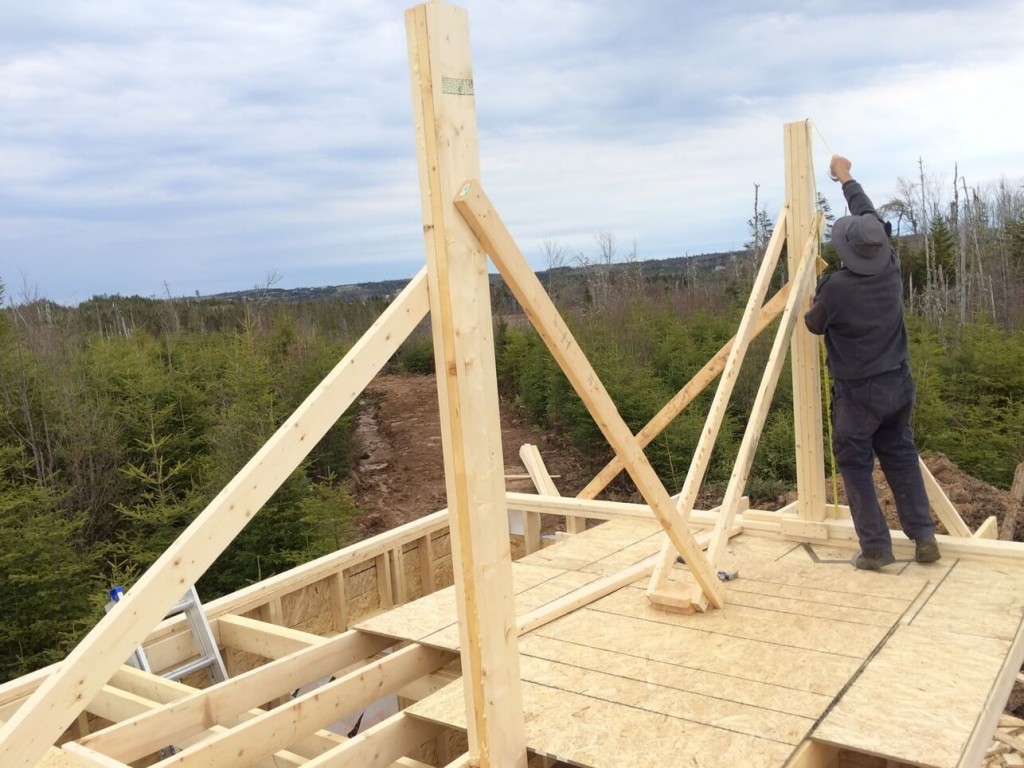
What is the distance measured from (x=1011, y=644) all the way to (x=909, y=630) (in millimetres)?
370

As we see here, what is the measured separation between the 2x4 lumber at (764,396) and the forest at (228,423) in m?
4.31

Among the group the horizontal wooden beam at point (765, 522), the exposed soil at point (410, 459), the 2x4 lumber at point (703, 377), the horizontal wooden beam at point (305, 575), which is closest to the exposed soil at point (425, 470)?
the exposed soil at point (410, 459)

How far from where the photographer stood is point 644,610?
12.9 ft

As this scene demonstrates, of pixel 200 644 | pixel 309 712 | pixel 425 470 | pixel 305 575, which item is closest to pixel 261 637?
pixel 200 644

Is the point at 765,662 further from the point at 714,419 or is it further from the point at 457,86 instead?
the point at 457,86

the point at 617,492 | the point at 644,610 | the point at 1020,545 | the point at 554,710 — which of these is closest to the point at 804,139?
the point at 1020,545

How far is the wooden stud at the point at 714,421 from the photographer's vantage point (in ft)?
13.2

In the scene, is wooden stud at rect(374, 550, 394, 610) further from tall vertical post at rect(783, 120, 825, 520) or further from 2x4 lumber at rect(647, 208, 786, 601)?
tall vertical post at rect(783, 120, 825, 520)

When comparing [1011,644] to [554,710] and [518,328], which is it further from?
[518,328]

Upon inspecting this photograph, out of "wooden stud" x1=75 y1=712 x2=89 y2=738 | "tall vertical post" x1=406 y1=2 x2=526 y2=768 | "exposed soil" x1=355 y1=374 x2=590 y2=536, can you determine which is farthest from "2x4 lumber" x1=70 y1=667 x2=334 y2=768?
"exposed soil" x1=355 y1=374 x2=590 y2=536

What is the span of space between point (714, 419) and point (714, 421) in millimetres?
11

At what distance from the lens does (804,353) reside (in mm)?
4730

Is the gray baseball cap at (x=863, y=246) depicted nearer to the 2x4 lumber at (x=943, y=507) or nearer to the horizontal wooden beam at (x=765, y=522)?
the 2x4 lumber at (x=943, y=507)

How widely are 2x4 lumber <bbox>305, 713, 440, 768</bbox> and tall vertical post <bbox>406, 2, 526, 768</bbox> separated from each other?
1.52 feet
